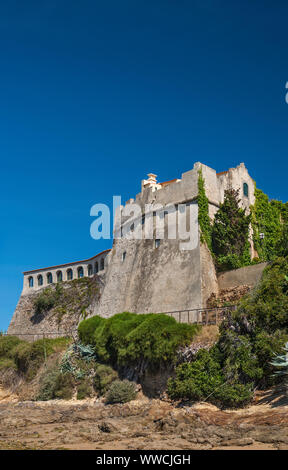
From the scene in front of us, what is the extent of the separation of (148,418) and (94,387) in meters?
7.04

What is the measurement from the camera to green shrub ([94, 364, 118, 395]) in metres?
25.1

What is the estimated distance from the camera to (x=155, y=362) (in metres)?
Answer: 23.4

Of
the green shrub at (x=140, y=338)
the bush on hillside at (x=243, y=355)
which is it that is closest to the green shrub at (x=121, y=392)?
the green shrub at (x=140, y=338)

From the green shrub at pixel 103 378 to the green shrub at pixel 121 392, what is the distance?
1072 mm

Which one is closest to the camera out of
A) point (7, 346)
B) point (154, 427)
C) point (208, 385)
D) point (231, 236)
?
point (154, 427)

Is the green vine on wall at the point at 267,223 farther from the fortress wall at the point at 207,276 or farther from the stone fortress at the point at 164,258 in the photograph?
the fortress wall at the point at 207,276

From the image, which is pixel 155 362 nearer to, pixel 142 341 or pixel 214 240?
pixel 142 341

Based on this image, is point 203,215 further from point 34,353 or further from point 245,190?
point 34,353

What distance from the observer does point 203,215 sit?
29.8 metres

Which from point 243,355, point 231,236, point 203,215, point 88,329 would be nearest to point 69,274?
point 88,329

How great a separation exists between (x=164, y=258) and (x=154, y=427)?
571 inches

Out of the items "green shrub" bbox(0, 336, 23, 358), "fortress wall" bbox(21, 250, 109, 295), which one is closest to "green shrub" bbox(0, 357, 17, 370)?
"green shrub" bbox(0, 336, 23, 358)
